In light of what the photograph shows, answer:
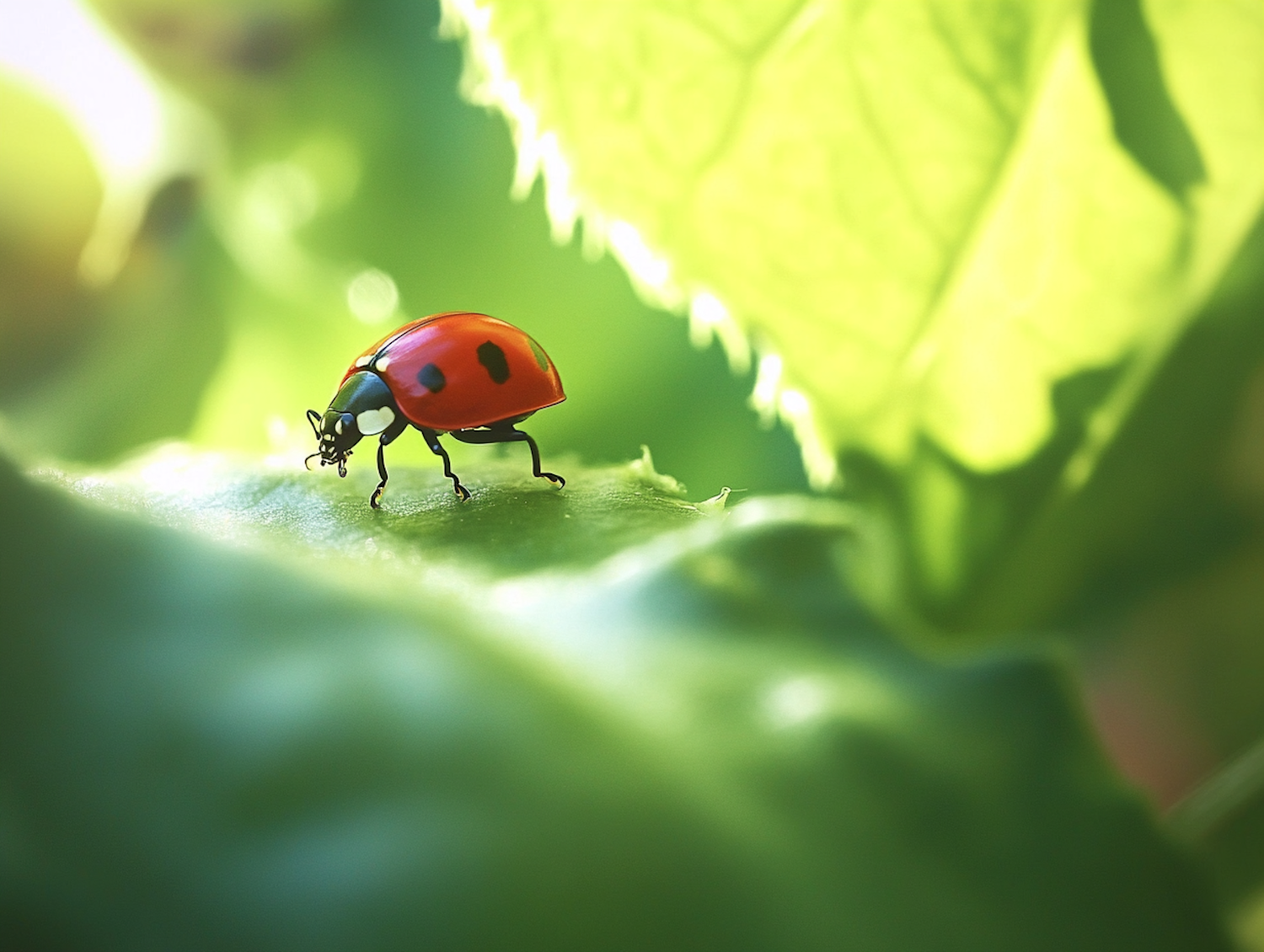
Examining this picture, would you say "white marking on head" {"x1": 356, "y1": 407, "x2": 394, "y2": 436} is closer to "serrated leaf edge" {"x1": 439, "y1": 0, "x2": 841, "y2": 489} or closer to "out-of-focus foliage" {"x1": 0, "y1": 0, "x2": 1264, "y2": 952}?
"out-of-focus foliage" {"x1": 0, "y1": 0, "x2": 1264, "y2": 952}

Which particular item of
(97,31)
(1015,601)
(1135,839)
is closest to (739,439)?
(1015,601)

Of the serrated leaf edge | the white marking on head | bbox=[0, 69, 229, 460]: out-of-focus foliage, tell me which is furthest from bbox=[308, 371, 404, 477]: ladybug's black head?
bbox=[0, 69, 229, 460]: out-of-focus foliage

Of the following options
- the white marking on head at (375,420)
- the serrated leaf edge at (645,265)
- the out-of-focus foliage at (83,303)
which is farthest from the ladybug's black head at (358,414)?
the out-of-focus foliage at (83,303)

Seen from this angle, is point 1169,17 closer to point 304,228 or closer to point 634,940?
point 634,940

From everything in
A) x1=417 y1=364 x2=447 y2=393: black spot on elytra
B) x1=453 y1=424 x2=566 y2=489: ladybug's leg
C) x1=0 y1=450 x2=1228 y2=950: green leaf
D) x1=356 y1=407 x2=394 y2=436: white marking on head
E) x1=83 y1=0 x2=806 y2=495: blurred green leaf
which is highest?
x1=83 y1=0 x2=806 y2=495: blurred green leaf

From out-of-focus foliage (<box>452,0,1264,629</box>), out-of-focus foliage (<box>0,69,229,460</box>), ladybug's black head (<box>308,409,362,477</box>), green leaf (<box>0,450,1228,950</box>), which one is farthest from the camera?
out-of-focus foliage (<box>0,69,229,460</box>)

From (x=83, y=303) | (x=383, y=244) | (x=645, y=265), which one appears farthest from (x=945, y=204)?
(x=83, y=303)

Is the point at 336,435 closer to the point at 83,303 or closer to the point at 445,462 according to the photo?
the point at 445,462
